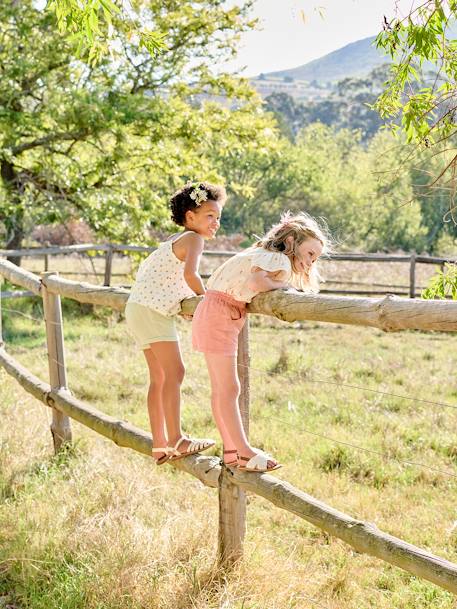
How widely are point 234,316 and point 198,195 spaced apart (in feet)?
2.22

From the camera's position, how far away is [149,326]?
11.3 ft

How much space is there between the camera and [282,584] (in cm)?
302

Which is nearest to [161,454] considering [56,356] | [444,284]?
[56,356]

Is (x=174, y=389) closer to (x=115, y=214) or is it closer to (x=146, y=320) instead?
(x=146, y=320)

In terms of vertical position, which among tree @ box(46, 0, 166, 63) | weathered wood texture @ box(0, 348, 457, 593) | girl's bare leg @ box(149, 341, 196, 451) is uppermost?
tree @ box(46, 0, 166, 63)

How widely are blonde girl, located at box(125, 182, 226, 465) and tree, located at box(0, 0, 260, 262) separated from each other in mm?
8595

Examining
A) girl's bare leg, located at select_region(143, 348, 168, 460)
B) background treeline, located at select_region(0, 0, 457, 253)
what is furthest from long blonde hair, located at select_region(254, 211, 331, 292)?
background treeline, located at select_region(0, 0, 457, 253)

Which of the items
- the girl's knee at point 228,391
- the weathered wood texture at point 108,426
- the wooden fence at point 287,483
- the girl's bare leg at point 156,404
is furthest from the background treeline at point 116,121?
the girl's knee at point 228,391

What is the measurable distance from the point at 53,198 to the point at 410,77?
1056cm

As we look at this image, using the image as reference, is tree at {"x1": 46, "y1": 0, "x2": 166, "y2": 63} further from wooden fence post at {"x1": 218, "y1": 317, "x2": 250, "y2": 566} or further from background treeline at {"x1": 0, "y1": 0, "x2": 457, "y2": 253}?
background treeline at {"x1": 0, "y1": 0, "x2": 457, "y2": 253}

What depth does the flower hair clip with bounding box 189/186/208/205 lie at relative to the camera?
3381mm

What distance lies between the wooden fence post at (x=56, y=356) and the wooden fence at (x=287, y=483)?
0.58ft

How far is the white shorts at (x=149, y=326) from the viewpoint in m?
3.45

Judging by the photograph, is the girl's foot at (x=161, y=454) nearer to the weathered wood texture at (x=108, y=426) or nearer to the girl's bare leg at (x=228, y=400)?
the weathered wood texture at (x=108, y=426)
